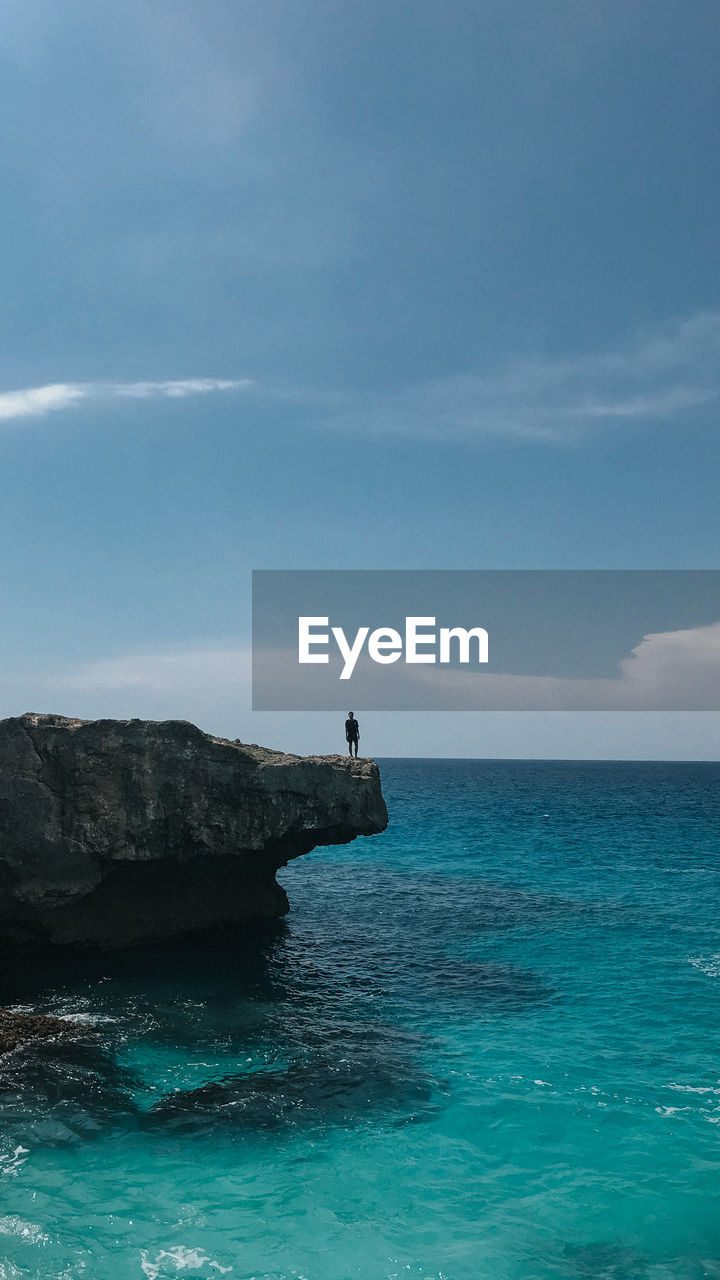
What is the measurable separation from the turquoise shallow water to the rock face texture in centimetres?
208

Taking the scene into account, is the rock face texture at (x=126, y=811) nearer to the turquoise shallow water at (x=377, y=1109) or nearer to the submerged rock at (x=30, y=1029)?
the turquoise shallow water at (x=377, y=1109)

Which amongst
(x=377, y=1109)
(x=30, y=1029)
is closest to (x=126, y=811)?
(x=30, y=1029)

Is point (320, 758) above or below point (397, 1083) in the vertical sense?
above

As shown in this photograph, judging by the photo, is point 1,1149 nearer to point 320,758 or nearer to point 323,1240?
point 323,1240

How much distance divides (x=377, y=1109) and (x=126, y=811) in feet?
39.3

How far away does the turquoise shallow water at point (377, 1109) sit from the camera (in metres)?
12.0

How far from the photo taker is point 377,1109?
1602 cm

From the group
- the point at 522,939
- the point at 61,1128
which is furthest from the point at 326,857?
the point at 61,1128

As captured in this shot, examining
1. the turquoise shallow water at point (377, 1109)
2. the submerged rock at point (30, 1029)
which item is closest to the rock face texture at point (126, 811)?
the turquoise shallow water at point (377, 1109)

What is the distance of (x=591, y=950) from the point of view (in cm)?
→ 2719

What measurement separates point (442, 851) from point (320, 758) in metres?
26.3

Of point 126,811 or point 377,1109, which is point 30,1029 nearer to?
point 126,811

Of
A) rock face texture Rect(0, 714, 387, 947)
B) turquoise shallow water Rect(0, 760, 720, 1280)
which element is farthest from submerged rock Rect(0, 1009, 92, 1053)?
rock face texture Rect(0, 714, 387, 947)

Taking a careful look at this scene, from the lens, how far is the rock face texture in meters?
23.5
